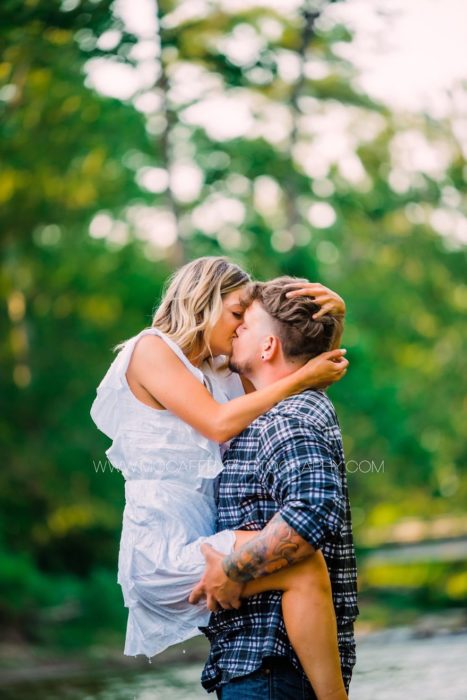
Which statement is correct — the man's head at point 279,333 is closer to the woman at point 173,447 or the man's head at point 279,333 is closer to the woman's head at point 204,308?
the woman at point 173,447

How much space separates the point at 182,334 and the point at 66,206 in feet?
44.5

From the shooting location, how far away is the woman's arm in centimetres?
312

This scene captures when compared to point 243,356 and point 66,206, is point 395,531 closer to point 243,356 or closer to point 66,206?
point 66,206

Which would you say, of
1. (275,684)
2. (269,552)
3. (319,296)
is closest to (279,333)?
(319,296)

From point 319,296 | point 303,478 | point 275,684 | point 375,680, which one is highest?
point 319,296

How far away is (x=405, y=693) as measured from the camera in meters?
6.44

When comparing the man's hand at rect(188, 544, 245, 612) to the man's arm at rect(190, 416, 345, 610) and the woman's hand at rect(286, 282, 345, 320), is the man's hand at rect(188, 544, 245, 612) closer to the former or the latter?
the man's arm at rect(190, 416, 345, 610)

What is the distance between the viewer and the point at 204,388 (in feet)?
10.7

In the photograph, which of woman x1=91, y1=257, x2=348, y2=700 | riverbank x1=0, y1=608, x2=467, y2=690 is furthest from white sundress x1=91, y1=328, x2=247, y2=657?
riverbank x1=0, y1=608, x2=467, y2=690

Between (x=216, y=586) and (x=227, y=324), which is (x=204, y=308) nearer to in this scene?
(x=227, y=324)

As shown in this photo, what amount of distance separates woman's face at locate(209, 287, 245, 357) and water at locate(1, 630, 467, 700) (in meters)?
3.36

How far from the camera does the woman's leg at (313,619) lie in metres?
2.79

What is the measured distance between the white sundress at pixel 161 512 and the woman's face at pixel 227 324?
0.18 meters

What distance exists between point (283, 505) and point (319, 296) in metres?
0.71
